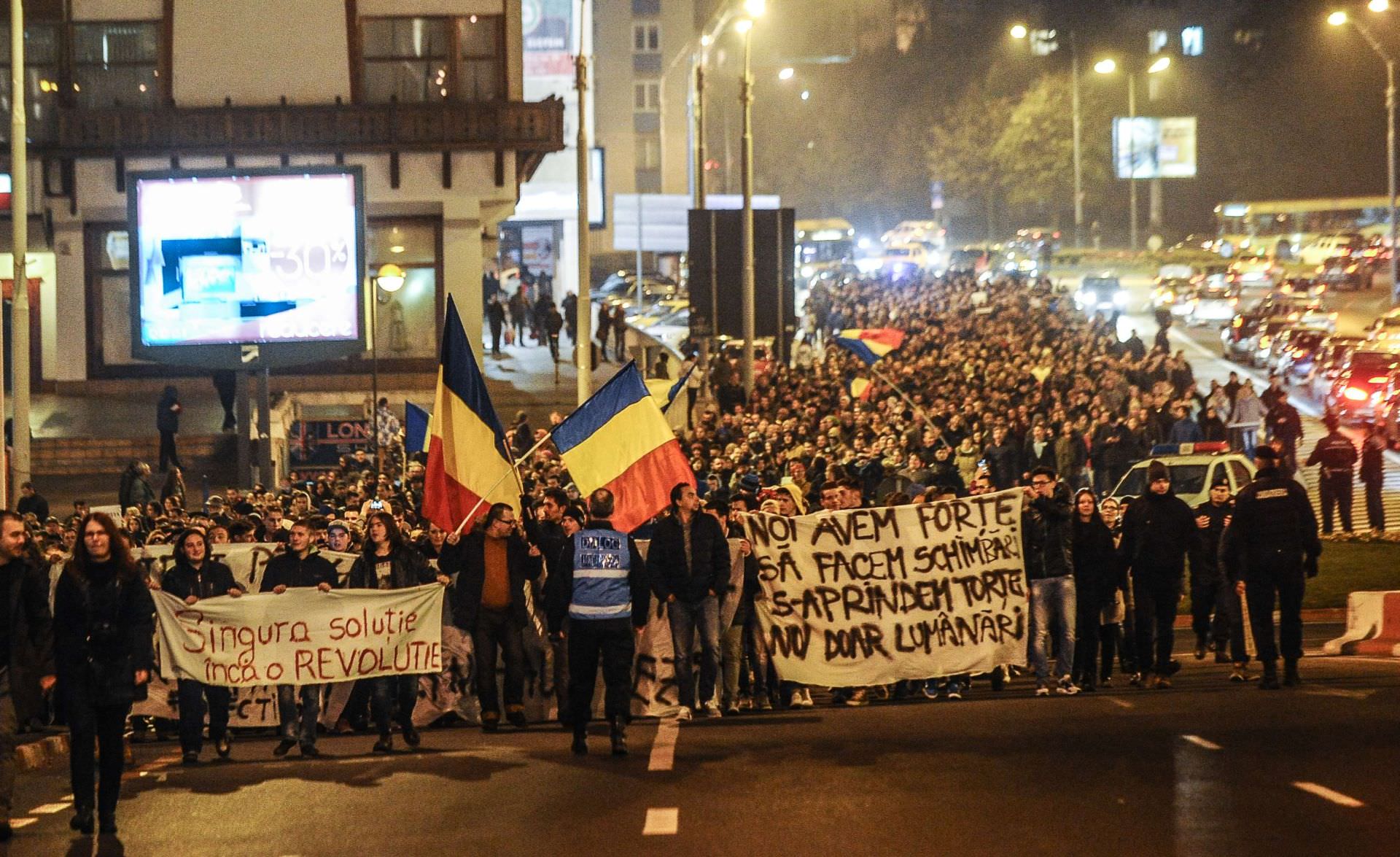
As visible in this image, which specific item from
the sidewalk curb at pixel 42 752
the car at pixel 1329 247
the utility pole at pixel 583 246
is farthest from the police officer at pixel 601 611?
the car at pixel 1329 247

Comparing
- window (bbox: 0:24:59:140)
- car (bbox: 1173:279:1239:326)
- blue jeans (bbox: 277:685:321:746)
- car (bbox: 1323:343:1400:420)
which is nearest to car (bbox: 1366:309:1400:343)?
car (bbox: 1323:343:1400:420)

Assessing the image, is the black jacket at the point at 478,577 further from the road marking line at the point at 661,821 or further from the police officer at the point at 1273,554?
the police officer at the point at 1273,554

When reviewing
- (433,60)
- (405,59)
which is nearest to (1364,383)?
(433,60)

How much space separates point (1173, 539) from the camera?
13414 millimetres

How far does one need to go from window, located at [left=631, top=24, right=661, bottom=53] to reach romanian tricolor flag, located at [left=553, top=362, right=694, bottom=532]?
238 ft

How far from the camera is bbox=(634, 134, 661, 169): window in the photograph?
84188mm

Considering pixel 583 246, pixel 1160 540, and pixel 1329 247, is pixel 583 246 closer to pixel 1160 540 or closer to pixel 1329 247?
pixel 1160 540

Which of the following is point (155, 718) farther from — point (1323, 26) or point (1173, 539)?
point (1323, 26)

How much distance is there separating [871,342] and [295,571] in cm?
1751

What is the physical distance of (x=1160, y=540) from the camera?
44.0 ft

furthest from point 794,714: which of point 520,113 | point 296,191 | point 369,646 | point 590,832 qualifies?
point 520,113

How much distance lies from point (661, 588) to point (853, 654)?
1.83 m

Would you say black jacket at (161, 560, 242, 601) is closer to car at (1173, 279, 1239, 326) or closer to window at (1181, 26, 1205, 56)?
car at (1173, 279, 1239, 326)

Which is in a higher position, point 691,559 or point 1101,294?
point 1101,294
